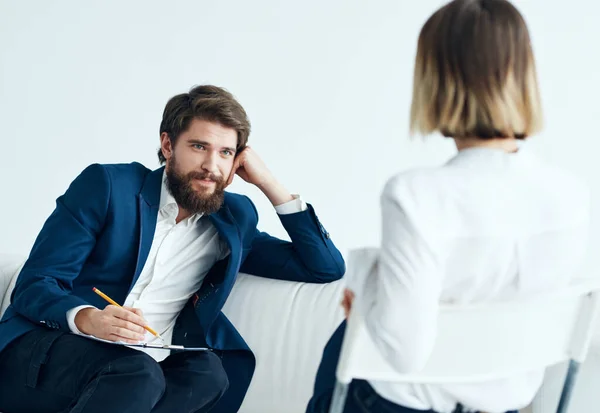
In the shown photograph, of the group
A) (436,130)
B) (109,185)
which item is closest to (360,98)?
(109,185)

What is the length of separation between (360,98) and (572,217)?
2182 mm

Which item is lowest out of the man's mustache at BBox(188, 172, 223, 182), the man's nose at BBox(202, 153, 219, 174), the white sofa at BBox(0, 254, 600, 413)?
the white sofa at BBox(0, 254, 600, 413)

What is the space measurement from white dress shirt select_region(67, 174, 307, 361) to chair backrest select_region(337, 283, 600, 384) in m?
1.20

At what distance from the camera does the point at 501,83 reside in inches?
48.2

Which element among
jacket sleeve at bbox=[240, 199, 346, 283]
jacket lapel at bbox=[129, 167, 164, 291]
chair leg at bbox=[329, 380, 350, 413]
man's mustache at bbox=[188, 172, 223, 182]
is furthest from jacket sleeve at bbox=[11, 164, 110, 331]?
chair leg at bbox=[329, 380, 350, 413]

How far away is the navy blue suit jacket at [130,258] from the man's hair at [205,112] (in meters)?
0.15

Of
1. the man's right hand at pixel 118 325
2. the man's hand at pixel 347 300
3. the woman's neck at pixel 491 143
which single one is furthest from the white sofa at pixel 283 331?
the woman's neck at pixel 491 143

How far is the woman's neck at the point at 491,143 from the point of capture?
1255 mm

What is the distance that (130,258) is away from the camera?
2281 millimetres

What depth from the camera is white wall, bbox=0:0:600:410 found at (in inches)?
123

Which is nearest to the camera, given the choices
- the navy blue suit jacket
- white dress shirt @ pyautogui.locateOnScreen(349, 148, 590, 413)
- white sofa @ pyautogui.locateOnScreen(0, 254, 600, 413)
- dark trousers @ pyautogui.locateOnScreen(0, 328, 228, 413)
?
white dress shirt @ pyautogui.locateOnScreen(349, 148, 590, 413)

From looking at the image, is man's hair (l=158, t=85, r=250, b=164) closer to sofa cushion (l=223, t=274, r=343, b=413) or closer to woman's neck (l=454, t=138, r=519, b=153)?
sofa cushion (l=223, t=274, r=343, b=413)

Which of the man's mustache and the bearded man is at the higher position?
the man's mustache

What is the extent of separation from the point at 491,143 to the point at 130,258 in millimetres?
1301
